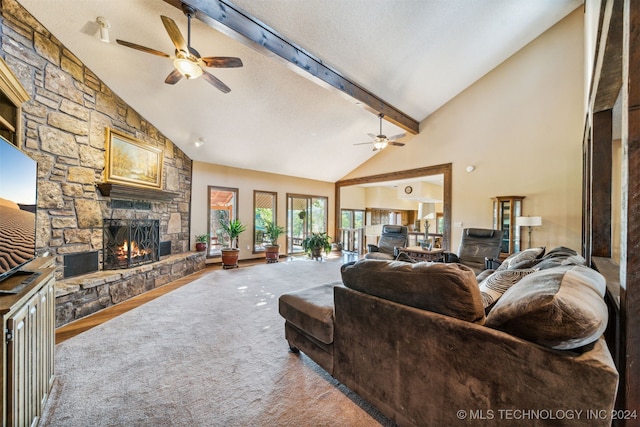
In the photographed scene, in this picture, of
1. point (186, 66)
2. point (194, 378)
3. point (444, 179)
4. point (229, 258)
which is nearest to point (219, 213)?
point (229, 258)

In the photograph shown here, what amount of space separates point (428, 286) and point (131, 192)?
4592mm

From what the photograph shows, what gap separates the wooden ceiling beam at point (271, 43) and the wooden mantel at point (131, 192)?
266 cm

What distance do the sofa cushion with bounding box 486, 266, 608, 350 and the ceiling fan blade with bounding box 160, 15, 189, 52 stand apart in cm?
314

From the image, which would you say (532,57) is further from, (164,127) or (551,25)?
(164,127)

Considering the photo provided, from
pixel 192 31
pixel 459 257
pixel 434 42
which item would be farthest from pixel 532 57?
pixel 192 31

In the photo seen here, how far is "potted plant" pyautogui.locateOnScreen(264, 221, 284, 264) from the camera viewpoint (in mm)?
6695

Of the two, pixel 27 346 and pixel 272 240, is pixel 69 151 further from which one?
pixel 272 240

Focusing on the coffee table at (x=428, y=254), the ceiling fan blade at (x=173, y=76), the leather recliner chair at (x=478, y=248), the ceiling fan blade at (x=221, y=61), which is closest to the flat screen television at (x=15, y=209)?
the ceiling fan blade at (x=173, y=76)

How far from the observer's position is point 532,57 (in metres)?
4.86

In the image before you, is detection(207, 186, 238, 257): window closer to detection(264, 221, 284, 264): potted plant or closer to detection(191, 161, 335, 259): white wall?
detection(191, 161, 335, 259): white wall

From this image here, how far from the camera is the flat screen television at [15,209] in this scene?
1.44m

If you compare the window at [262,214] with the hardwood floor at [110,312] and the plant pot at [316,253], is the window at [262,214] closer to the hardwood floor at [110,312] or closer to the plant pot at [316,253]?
the plant pot at [316,253]

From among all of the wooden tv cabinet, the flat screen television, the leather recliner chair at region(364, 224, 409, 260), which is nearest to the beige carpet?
the wooden tv cabinet

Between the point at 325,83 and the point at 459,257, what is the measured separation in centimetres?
382
